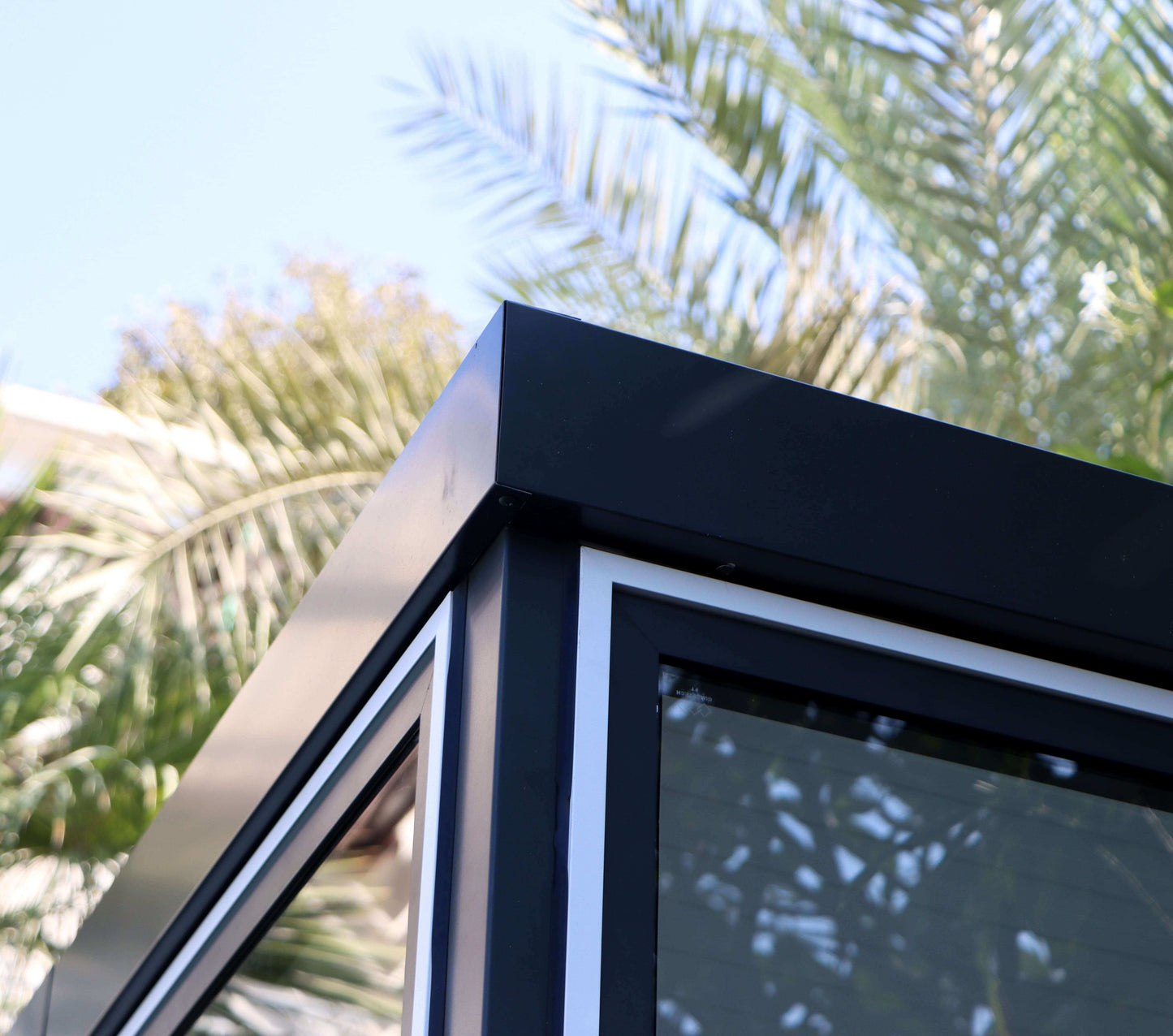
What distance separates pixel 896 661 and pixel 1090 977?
11.5 inches

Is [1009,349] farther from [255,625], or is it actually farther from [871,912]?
[871,912]

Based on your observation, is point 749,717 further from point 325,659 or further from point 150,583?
point 150,583

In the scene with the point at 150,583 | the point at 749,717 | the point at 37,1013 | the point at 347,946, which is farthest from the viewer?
the point at 150,583

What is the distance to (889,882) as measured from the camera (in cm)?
102

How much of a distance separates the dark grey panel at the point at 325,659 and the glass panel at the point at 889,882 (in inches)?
9.8

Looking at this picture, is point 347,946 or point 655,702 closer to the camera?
point 655,702

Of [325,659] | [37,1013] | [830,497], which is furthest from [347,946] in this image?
[37,1013]

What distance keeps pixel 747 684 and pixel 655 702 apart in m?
0.09

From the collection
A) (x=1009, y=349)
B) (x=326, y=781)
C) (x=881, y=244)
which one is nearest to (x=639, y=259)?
(x=881, y=244)

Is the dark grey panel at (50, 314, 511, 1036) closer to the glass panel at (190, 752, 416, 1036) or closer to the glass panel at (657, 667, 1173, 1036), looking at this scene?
the glass panel at (190, 752, 416, 1036)

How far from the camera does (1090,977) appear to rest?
1.05 meters

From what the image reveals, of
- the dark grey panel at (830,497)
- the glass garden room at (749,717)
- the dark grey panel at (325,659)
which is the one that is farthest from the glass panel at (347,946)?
the dark grey panel at (830,497)

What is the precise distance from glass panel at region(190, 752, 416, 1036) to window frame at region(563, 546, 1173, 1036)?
0.75 feet

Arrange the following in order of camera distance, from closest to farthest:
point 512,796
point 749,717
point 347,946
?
point 512,796 < point 749,717 < point 347,946
